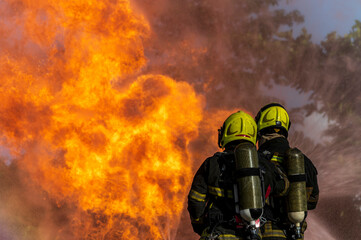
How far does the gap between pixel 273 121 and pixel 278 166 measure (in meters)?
0.90

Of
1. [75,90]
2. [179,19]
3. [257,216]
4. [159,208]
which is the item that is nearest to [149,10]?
[179,19]

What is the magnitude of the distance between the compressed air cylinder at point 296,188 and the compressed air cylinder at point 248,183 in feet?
3.21

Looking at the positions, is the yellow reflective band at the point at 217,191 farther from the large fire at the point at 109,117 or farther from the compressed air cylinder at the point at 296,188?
the large fire at the point at 109,117

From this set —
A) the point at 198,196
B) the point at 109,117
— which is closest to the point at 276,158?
the point at 198,196

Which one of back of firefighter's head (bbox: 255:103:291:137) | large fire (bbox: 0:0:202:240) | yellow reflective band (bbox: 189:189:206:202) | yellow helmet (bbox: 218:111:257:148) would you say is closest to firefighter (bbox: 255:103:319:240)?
back of firefighter's head (bbox: 255:103:291:137)

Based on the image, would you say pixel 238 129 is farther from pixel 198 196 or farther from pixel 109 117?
pixel 109 117

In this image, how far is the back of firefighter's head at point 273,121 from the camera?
5832mm

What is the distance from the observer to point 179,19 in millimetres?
18094

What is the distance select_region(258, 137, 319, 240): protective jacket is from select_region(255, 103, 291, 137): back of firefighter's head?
0.18m

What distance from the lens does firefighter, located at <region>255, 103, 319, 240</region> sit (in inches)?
195

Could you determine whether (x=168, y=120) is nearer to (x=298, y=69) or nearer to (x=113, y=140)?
(x=113, y=140)

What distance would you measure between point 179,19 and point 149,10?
148 cm

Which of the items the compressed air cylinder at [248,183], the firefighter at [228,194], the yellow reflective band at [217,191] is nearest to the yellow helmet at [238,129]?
the firefighter at [228,194]

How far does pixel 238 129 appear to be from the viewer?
189 inches
